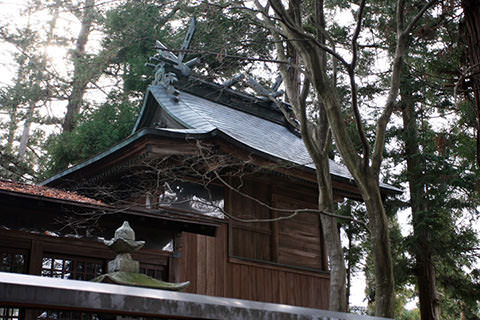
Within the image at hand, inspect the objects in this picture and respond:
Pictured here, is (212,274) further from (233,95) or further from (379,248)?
(233,95)

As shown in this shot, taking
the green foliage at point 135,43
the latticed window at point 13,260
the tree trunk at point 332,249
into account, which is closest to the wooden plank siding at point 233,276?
the tree trunk at point 332,249

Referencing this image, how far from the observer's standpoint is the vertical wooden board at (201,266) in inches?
370

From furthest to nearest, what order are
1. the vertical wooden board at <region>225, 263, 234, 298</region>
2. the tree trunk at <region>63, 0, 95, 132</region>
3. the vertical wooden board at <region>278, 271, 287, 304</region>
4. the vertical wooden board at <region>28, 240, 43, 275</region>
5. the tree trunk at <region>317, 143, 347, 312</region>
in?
the tree trunk at <region>63, 0, 95, 132</region> < the vertical wooden board at <region>278, 271, 287, 304</region> < the vertical wooden board at <region>225, 263, 234, 298</region> < the tree trunk at <region>317, 143, 347, 312</region> < the vertical wooden board at <region>28, 240, 43, 275</region>

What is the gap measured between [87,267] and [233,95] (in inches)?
296

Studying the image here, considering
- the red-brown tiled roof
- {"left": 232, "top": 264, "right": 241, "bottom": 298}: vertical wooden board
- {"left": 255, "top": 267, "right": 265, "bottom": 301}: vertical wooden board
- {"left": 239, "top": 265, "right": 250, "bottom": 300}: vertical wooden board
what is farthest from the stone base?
{"left": 255, "top": 267, "right": 265, "bottom": 301}: vertical wooden board

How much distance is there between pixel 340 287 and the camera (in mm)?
8078

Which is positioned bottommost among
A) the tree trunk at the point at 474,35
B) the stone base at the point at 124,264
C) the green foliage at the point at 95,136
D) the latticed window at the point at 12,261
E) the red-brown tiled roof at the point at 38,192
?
the stone base at the point at 124,264

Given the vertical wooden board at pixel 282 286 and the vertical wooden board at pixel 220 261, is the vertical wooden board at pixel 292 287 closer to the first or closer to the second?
the vertical wooden board at pixel 282 286

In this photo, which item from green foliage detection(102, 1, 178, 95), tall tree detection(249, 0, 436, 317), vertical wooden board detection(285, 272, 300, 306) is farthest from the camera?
green foliage detection(102, 1, 178, 95)

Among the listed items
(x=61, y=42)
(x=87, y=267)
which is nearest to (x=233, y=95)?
(x=87, y=267)

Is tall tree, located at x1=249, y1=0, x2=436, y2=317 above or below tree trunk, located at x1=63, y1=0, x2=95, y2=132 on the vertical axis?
below

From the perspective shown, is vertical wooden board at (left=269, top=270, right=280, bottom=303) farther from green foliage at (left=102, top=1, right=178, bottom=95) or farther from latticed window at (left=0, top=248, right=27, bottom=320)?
green foliage at (left=102, top=1, right=178, bottom=95)

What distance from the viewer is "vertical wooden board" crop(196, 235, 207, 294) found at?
9.40 meters

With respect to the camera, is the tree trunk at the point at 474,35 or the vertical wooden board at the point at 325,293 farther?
the vertical wooden board at the point at 325,293
